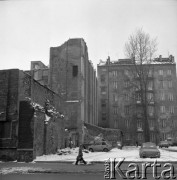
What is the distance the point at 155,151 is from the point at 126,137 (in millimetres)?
45713

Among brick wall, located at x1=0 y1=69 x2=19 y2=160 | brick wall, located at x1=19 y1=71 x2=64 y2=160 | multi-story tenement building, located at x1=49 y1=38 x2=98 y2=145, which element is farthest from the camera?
multi-story tenement building, located at x1=49 y1=38 x2=98 y2=145

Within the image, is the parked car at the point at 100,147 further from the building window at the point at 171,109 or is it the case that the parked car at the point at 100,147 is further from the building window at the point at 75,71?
the building window at the point at 171,109

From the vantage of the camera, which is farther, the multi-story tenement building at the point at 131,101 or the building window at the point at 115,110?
the building window at the point at 115,110

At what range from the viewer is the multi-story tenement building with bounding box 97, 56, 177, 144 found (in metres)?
70.5

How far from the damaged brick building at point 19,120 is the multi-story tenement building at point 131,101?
4617 cm

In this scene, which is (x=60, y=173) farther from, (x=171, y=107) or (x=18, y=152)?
(x=171, y=107)

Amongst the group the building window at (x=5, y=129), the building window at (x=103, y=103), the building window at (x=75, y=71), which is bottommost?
the building window at (x=5, y=129)

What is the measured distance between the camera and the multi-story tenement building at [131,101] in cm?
7050

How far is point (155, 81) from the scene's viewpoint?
75.3 metres

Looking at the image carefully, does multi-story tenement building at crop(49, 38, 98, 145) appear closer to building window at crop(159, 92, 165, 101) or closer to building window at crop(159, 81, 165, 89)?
building window at crop(159, 92, 165, 101)

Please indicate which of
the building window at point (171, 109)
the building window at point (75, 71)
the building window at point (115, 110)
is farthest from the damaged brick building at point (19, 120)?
the building window at point (171, 109)

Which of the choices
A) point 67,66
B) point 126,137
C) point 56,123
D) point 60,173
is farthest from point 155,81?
point 60,173

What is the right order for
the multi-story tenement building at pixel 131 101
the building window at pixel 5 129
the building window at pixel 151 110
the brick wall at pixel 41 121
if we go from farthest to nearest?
the building window at pixel 151 110 → the multi-story tenement building at pixel 131 101 → the brick wall at pixel 41 121 → the building window at pixel 5 129

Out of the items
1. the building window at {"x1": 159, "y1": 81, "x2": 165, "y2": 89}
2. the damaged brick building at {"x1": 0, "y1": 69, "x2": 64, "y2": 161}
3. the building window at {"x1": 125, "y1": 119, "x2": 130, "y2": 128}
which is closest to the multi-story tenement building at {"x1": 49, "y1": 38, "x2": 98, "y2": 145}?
the building window at {"x1": 125, "y1": 119, "x2": 130, "y2": 128}
